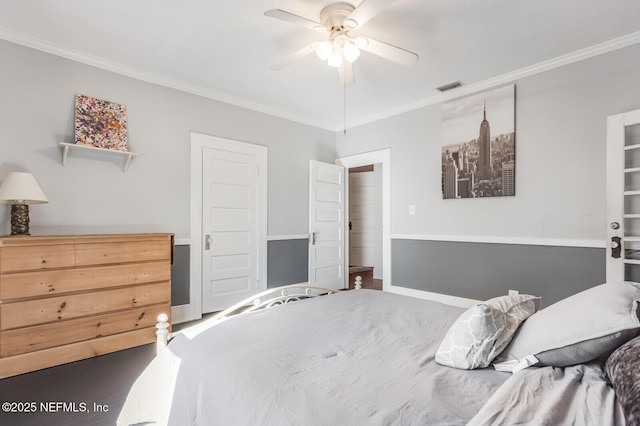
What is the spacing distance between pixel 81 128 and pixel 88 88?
1.32ft

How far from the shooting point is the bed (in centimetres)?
80

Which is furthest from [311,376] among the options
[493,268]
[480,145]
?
[480,145]

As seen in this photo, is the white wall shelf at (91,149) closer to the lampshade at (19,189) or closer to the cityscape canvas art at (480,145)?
the lampshade at (19,189)

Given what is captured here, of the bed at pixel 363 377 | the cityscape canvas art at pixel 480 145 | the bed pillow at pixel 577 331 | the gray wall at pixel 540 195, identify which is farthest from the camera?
the cityscape canvas art at pixel 480 145

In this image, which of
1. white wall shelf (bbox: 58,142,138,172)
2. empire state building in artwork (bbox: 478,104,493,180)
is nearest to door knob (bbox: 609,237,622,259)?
empire state building in artwork (bbox: 478,104,493,180)

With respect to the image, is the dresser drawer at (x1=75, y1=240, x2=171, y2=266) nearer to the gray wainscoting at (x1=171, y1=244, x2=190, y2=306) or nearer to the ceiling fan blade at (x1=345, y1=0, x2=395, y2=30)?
the gray wainscoting at (x1=171, y1=244, x2=190, y2=306)

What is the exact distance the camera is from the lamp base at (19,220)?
2375 millimetres

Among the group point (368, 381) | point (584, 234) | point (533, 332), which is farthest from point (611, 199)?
point (368, 381)

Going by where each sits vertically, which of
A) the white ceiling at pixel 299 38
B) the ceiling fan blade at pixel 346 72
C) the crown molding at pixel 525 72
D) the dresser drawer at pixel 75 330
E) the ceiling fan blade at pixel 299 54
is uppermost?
the white ceiling at pixel 299 38

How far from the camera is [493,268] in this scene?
3.25 metres

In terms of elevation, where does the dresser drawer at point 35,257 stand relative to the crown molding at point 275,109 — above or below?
below

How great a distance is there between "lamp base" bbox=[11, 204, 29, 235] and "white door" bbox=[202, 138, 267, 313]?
147 centimetres

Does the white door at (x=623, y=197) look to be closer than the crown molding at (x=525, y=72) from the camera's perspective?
Yes

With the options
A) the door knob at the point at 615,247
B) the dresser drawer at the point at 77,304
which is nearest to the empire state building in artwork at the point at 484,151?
the door knob at the point at 615,247
